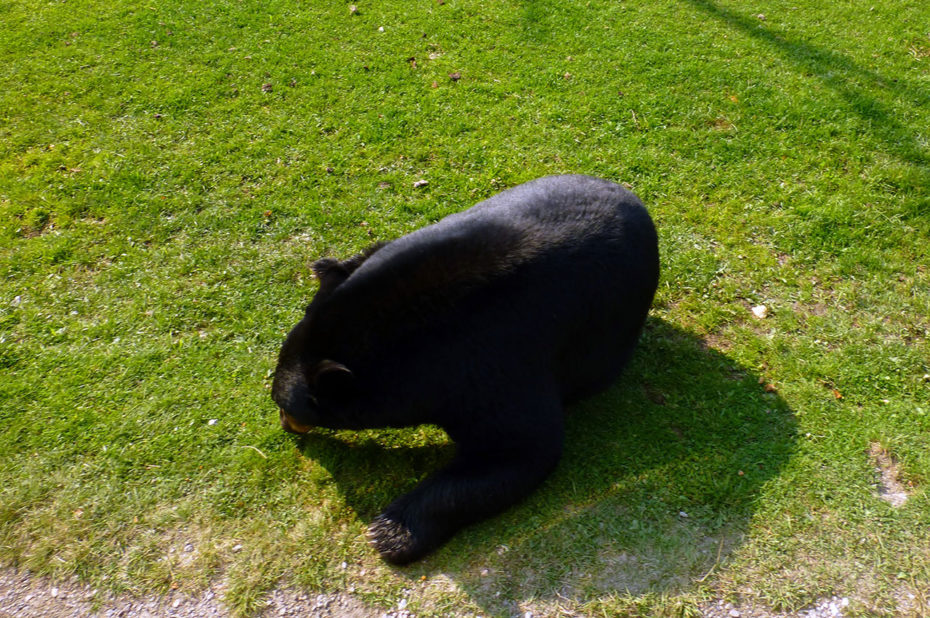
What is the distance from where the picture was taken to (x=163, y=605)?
367 centimetres

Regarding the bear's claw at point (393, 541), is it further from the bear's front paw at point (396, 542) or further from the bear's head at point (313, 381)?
the bear's head at point (313, 381)

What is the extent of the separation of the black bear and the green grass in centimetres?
35

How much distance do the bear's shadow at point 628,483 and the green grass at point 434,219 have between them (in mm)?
18

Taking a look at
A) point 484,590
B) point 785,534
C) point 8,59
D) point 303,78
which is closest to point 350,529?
point 484,590

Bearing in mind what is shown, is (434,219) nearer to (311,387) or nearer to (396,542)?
(311,387)

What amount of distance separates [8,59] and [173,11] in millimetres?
2063

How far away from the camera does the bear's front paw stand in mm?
3699

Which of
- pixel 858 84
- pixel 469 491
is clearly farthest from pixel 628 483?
pixel 858 84

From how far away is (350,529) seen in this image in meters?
3.94

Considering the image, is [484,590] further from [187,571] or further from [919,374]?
[919,374]

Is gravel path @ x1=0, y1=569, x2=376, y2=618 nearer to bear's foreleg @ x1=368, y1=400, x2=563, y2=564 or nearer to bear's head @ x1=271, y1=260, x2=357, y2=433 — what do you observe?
bear's foreleg @ x1=368, y1=400, x2=563, y2=564

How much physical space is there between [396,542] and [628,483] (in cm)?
150

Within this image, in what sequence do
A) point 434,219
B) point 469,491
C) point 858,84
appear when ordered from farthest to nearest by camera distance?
point 858,84
point 434,219
point 469,491

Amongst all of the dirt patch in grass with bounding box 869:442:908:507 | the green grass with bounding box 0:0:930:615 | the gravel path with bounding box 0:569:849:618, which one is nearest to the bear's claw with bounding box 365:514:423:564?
the green grass with bounding box 0:0:930:615
